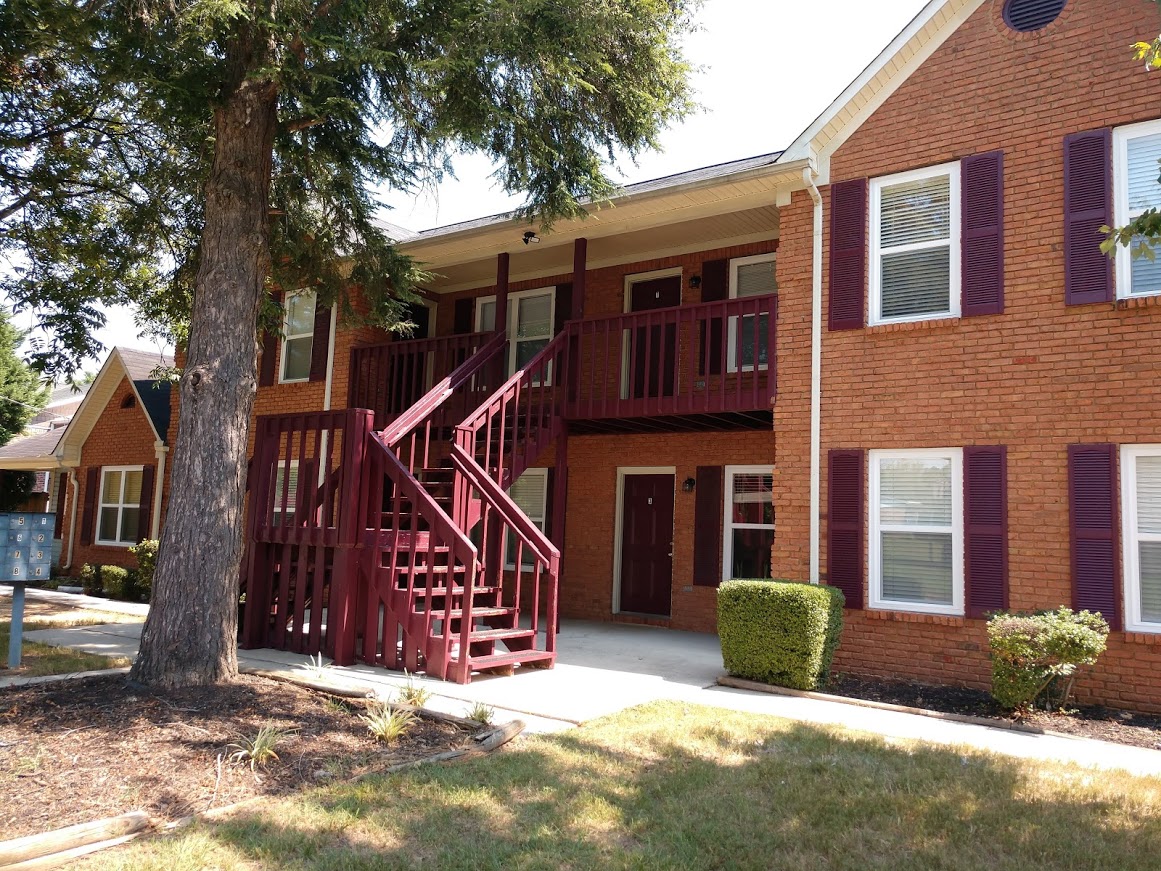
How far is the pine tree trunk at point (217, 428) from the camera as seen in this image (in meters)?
6.55

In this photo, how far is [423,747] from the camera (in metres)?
5.48

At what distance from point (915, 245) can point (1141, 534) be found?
350cm

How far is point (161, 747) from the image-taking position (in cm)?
514

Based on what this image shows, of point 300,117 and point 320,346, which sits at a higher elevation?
point 300,117

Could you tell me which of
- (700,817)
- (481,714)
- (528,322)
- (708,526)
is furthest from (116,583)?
(700,817)

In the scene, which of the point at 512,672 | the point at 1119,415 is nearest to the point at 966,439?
the point at 1119,415

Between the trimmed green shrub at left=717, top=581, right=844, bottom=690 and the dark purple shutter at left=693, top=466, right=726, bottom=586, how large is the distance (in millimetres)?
3561

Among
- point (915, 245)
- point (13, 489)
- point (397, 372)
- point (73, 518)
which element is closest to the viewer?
point (915, 245)

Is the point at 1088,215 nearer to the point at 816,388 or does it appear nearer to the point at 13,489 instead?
the point at 816,388

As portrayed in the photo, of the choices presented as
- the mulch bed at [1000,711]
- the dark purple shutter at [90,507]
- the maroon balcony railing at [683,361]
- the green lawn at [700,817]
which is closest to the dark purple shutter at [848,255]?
the maroon balcony railing at [683,361]

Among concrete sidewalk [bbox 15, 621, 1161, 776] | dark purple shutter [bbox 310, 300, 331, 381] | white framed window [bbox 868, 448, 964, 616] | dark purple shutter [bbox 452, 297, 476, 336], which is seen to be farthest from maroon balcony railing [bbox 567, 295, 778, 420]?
dark purple shutter [bbox 310, 300, 331, 381]

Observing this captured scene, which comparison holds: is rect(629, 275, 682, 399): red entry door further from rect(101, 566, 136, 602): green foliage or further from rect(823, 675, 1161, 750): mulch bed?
rect(101, 566, 136, 602): green foliage

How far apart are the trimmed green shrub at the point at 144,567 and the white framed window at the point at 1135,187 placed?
14608 mm

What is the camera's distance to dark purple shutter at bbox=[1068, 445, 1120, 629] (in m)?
7.51
